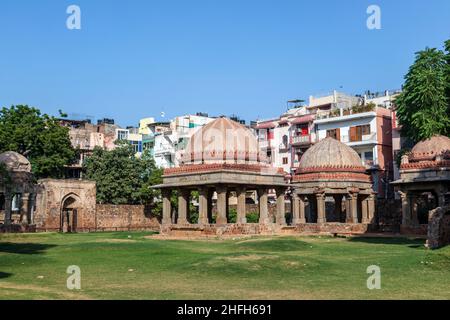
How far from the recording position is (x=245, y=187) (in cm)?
3834

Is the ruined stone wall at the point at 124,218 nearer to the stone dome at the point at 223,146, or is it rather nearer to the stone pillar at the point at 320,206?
the stone dome at the point at 223,146

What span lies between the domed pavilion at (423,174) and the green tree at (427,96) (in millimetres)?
3340

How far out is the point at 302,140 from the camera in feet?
207

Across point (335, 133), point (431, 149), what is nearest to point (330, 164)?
point (431, 149)

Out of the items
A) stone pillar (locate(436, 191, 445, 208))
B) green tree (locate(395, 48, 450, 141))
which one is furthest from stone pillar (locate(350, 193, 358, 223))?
stone pillar (locate(436, 191, 445, 208))

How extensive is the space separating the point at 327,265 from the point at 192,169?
21835mm

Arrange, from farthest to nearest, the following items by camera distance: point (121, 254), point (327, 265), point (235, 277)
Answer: point (121, 254), point (327, 265), point (235, 277)

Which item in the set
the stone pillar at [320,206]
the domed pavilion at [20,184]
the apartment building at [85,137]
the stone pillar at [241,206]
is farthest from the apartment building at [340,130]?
the domed pavilion at [20,184]

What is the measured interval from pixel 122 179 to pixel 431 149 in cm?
3197

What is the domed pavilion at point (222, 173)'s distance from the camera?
3716cm

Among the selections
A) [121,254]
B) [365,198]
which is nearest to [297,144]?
[365,198]

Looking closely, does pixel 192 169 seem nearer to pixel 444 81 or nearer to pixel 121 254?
pixel 121 254

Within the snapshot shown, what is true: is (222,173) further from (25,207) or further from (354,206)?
(25,207)

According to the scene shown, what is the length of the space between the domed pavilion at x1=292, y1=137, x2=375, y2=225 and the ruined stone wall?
1754 cm
